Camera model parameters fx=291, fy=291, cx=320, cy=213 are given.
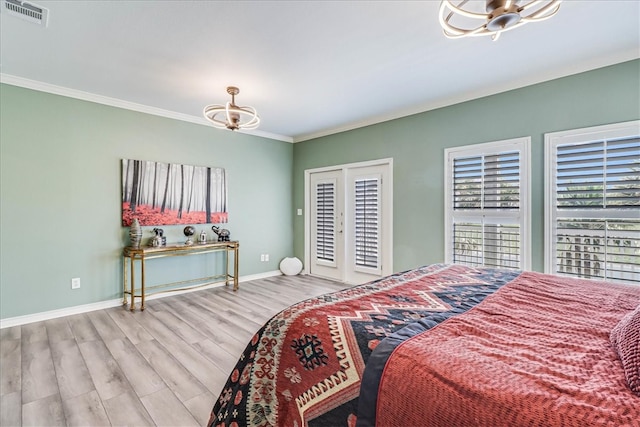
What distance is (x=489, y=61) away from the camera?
270 centimetres

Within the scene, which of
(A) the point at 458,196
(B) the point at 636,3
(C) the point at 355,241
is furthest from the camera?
(C) the point at 355,241

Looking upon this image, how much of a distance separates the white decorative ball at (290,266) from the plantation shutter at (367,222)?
121 cm

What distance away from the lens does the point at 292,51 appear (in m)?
2.53

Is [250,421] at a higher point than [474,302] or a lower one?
lower

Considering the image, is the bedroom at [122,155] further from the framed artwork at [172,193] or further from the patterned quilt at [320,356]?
the patterned quilt at [320,356]

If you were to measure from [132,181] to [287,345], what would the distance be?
351 cm

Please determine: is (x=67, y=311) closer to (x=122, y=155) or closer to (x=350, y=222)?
(x=122, y=155)

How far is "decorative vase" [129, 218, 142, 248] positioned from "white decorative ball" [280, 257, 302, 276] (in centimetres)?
238

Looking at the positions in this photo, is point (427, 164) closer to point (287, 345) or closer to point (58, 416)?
point (287, 345)

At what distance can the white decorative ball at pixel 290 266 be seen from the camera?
5270 millimetres

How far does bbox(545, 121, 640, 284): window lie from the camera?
2527mm

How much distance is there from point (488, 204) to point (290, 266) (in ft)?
10.9

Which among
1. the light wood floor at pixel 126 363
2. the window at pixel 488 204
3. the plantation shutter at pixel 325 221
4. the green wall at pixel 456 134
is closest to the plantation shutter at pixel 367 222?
the green wall at pixel 456 134

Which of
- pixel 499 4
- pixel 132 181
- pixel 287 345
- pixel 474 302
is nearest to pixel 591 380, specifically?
pixel 474 302
